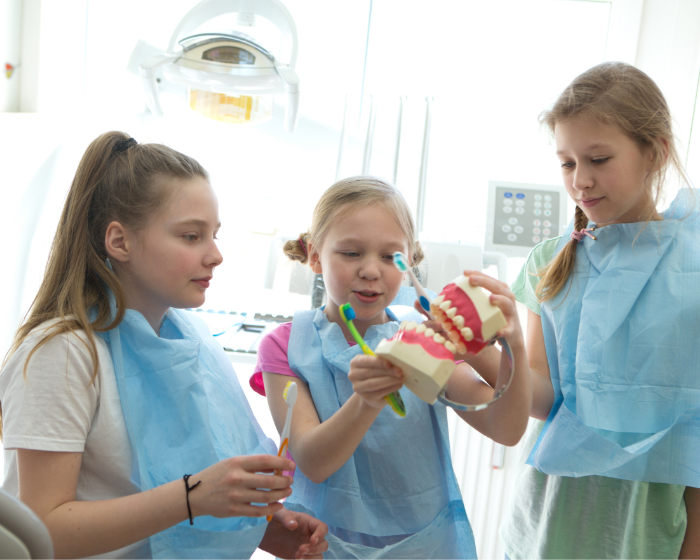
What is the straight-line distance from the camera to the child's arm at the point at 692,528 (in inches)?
34.9

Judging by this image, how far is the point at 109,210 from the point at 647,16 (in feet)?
6.36

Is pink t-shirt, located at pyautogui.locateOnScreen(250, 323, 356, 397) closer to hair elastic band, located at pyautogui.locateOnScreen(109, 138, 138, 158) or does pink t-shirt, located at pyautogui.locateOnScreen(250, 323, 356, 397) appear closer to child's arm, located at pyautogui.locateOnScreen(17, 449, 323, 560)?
child's arm, located at pyautogui.locateOnScreen(17, 449, 323, 560)

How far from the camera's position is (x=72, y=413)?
749 millimetres

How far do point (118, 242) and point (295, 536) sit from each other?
543 mm

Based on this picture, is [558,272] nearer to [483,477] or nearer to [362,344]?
[362,344]

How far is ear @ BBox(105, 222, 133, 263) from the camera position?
88 cm

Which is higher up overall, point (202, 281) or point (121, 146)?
point (121, 146)

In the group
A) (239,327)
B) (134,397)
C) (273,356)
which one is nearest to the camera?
(134,397)

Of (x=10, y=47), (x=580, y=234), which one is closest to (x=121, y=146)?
(x=580, y=234)

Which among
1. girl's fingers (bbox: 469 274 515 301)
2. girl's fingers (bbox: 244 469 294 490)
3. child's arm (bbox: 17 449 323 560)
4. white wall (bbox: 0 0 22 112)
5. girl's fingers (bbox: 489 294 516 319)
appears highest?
white wall (bbox: 0 0 22 112)

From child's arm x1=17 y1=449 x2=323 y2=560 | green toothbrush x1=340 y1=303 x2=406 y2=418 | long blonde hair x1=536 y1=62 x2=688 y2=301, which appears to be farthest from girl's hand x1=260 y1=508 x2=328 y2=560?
long blonde hair x1=536 y1=62 x2=688 y2=301

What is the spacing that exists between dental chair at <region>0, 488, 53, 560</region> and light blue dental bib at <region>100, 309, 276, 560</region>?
0.93 feet

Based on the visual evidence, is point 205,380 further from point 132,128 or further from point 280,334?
point 132,128

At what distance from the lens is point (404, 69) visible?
2.07 meters
